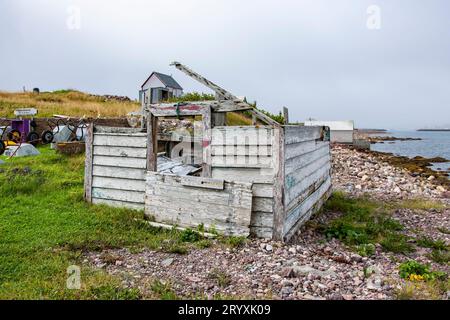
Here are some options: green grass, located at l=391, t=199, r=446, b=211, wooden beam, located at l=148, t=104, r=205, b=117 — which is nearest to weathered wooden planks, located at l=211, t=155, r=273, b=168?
wooden beam, located at l=148, t=104, r=205, b=117

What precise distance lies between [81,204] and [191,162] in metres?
3.50

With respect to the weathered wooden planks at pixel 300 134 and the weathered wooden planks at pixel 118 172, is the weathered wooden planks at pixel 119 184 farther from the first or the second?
the weathered wooden planks at pixel 300 134

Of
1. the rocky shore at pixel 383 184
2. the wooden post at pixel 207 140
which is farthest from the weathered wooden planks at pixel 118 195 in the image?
the rocky shore at pixel 383 184

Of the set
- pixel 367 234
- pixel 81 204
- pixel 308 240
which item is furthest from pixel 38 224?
pixel 367 234

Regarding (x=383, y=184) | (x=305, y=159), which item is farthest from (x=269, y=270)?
(x=383, y=184)

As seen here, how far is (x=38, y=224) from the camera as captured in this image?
7039mm

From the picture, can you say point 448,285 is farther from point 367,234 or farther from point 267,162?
point 267,162

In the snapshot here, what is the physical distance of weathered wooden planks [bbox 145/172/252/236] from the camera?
21.6 feet

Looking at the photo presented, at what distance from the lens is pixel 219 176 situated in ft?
23.7

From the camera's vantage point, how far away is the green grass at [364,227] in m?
7.30

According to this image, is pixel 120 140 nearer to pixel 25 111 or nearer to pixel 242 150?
pixel 242 150

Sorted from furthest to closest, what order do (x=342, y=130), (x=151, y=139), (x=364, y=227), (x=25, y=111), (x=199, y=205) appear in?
(x=342, y=130) → (x=25, y=111) → (x=364, y=227) → (x=151, y=139) → (x=199, y=205)

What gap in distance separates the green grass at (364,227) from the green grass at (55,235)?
369cm

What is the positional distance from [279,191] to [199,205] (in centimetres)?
169
